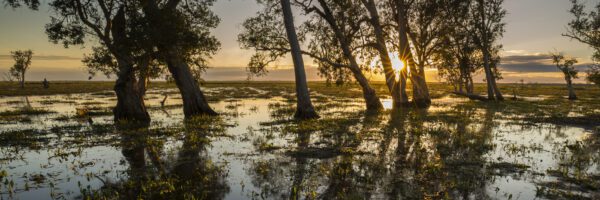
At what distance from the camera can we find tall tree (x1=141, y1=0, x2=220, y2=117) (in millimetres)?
23328

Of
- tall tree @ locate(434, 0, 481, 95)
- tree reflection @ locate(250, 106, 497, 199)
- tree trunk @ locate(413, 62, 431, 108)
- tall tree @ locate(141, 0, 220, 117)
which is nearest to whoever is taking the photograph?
tree reflection @ locate(250, 106, 497, 199)

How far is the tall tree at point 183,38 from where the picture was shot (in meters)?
23.3

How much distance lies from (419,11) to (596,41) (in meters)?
15.7

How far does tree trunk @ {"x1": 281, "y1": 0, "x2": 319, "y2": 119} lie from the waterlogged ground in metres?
5.07

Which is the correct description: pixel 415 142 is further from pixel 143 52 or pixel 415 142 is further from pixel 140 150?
pixel 143 52

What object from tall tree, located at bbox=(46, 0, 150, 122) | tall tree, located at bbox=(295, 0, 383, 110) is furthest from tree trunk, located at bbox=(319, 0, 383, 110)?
tall tree, located at bbox=(46, 0, 150, 122)

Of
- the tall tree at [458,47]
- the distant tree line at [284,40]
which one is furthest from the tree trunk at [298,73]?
the tall tree at [458,47]

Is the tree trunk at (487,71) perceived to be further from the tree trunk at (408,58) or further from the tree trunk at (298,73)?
the tree trunk at (298,73)

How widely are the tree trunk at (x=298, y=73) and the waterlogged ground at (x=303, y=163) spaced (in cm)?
507

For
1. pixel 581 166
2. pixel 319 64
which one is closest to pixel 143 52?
pixel 319 64

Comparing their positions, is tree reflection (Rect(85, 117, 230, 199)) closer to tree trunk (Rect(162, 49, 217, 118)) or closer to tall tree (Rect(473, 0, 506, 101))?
tree trunk (Rect(162, 49, 217, 118))

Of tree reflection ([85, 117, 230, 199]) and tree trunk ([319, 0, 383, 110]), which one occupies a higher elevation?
tree trunk ([319, 0, 383, 110])

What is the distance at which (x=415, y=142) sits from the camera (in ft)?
51.2

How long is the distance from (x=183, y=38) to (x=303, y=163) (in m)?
16.0
